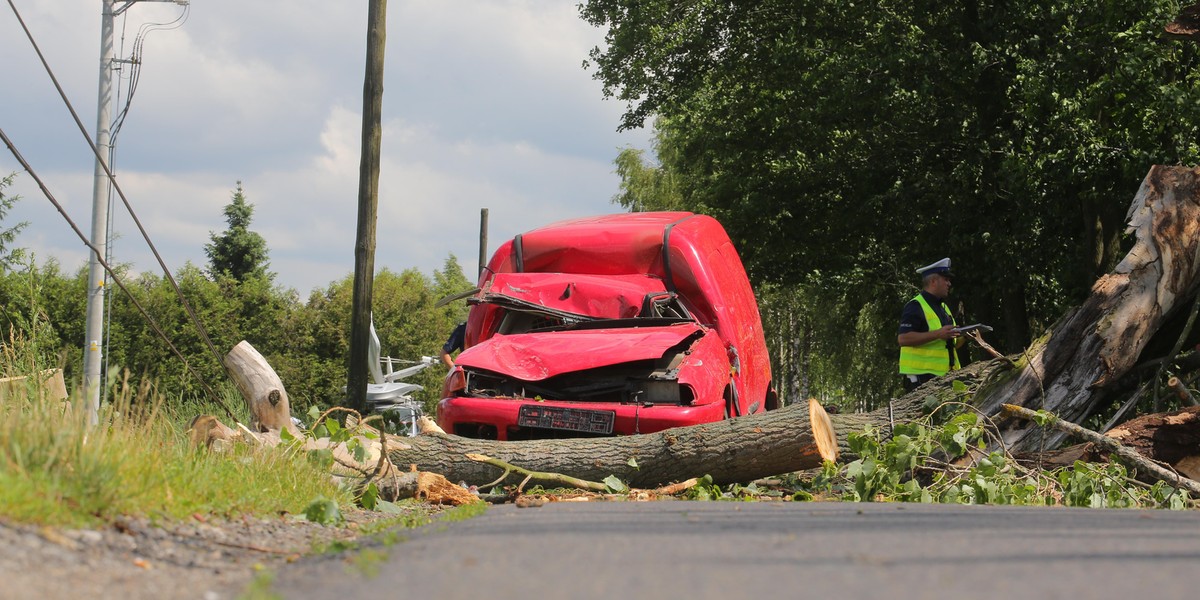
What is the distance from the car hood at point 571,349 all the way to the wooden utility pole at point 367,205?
12.1 ft

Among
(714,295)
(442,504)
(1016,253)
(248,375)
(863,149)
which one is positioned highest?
(863,149)

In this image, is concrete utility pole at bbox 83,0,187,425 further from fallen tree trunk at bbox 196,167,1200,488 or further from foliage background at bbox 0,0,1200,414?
fallen tree trunk at bbox 196,167,1200,488

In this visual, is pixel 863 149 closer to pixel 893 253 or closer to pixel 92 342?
pixel 893 253

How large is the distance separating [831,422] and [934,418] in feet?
3.57

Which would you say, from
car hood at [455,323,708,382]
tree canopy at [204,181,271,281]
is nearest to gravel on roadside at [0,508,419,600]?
car hood at [455,323,708,382]

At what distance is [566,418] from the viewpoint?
26.5ft

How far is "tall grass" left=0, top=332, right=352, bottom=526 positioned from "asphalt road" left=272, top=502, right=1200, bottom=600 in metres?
0.76

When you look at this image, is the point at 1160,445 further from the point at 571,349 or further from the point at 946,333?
the point at 571,349

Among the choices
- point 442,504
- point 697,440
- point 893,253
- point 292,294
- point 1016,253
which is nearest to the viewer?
point 442,504

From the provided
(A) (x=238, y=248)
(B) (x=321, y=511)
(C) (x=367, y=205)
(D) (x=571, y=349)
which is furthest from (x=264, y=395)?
(A) (x=238, y=248)

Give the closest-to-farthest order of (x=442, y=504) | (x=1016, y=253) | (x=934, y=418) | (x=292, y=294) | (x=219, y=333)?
(x=442, y=504)
(x=934, y=418)
(x=1016, y=253)
(x=219, y=333)
(x=292, y=294)

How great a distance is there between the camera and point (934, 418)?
838 cm

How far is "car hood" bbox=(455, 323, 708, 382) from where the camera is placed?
8320mm

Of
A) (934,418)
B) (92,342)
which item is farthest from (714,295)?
(92,342)
